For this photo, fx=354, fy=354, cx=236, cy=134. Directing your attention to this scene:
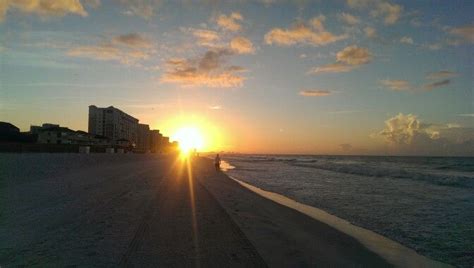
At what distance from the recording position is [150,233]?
895cm

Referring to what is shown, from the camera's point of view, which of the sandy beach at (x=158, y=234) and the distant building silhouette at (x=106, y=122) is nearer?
the sandy beach at (x=158, y=234)

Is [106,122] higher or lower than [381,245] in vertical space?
higher

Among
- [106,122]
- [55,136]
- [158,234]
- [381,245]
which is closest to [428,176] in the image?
[381,245]

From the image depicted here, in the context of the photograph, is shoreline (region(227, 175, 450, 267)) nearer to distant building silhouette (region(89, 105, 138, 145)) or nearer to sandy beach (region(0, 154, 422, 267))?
sandy beach (region(0, 154, 422, 267))

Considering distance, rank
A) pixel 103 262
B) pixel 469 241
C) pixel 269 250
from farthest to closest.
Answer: pixel 469 241
pixel 269 250
pixel 103 262

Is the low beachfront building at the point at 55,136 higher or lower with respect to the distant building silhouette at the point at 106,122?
lower

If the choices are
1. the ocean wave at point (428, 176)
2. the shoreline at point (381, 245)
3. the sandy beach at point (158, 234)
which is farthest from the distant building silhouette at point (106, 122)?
the shoreline at point (381, 245)

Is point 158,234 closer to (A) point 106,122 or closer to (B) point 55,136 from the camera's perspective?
(B) point 55,136

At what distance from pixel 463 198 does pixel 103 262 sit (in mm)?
21346

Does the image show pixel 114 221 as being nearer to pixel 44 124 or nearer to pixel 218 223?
pixel 218 223

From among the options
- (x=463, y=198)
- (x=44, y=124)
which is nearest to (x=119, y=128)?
(x=44, y=124)

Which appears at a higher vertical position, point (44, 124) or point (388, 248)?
point (44, 124)

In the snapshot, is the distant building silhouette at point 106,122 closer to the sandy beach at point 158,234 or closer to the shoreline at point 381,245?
the sandy beach at point 158,234

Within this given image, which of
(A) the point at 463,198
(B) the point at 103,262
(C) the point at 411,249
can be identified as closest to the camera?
(B) the point at 103,262
